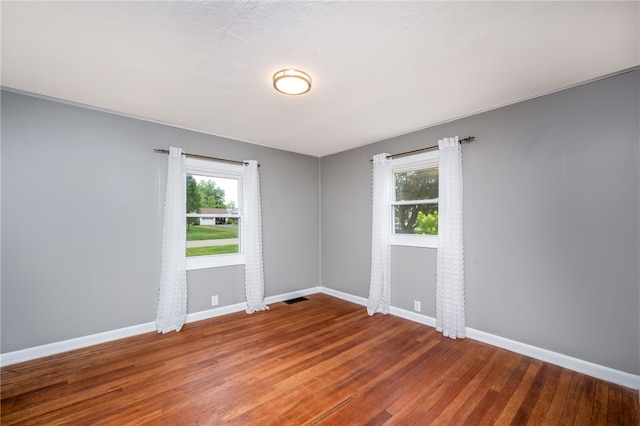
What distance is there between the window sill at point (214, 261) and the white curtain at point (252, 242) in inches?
5.8

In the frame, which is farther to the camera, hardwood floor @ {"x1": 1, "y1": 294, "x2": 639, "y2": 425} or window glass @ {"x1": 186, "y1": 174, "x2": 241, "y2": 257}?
window glass @ {"x1": 186, "y1": 174, "x2": 241, "y2": 257}

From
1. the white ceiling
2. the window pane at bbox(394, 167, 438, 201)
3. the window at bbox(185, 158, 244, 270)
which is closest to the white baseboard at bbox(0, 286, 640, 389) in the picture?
the window at bbox(185, 158, 244, 270)

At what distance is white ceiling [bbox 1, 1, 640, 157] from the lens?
5.38ft

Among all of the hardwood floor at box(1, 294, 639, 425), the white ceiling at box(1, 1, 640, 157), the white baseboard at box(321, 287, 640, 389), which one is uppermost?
the white ceiling at box(1, 1, 640, 157)

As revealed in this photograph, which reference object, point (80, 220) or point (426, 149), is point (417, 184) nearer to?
point (426, 149)

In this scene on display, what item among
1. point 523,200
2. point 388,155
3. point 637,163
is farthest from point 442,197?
point 637,163

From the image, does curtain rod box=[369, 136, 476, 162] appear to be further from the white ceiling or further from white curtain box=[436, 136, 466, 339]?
the white ceiling

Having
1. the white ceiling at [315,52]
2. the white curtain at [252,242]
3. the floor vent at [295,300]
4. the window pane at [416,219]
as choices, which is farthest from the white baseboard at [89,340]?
the window pane at [416,219]

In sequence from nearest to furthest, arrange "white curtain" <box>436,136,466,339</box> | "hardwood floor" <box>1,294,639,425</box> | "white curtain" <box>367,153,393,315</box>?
"hardwood floor" <box>1,294,639,425</box>, "white curtain" <box>436,136,466,339</box>, "white curtain" <box>367,153,393,315</box>

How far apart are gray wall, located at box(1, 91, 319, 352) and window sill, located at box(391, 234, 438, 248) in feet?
8.84

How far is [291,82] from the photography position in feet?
7.66

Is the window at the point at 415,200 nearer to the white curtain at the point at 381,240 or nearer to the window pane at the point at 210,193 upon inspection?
the white curtain at the point at 381,240

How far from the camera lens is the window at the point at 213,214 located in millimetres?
3770

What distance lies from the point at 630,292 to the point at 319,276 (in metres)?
4.00
